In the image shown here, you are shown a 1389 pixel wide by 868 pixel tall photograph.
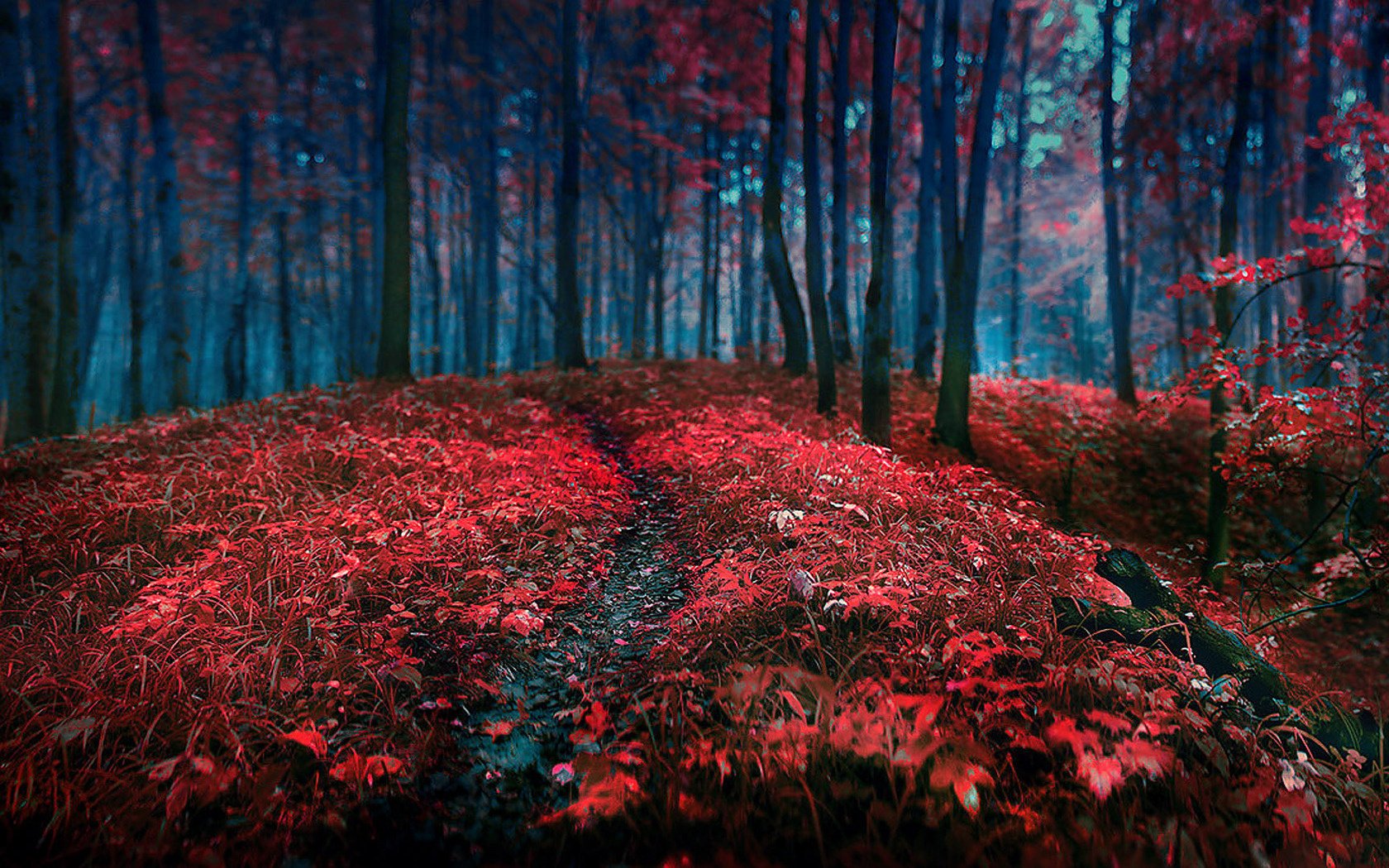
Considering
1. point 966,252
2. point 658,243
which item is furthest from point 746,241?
point 966,252

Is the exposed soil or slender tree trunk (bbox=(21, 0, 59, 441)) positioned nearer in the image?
the exposed soil

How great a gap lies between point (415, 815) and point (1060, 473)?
9.13 meters

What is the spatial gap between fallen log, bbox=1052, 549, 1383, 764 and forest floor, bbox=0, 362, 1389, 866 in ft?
0.47

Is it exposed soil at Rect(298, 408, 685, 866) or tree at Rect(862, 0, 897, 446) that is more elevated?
tree at Rect(862, 0, 897, 446)

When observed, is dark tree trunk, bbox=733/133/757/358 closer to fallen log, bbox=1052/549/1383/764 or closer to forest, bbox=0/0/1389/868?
forest, bbox=0/0/1389/868

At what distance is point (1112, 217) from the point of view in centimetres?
1334

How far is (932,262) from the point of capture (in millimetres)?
13289

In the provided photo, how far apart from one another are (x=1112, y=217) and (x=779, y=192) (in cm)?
810

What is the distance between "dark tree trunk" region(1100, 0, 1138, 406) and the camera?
12.6m

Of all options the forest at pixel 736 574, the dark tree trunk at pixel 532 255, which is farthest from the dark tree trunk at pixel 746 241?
the dark tree trunk at pixel 532 255

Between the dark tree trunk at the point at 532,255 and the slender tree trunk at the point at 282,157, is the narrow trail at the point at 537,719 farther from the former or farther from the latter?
the slender tree trunk at the point at 282,157

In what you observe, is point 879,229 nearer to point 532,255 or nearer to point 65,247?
point 65,247

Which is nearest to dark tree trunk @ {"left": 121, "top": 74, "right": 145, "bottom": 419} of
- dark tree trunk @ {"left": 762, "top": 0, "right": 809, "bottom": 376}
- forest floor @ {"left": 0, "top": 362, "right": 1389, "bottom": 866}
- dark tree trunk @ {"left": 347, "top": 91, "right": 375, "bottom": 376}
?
dark tree trunk @ {"left": 347, "top": 91, "right": 375, "bottom": 376}

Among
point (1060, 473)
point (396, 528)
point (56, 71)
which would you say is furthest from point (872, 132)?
point (56, 71)
